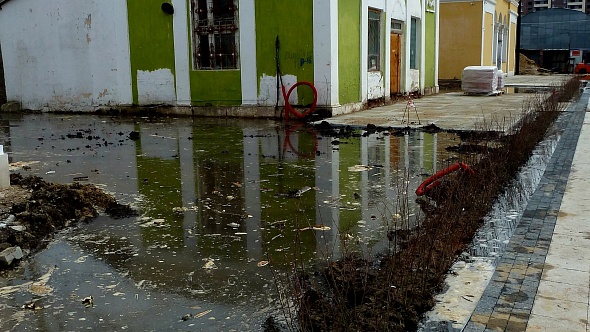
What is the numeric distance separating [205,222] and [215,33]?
1080 centimetres

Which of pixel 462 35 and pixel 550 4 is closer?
pixel 462 35

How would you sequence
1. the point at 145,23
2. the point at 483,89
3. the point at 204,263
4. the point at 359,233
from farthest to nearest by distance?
the point at 483,89 → the point at 145,23 → the point at 359,233 → the point at 204,263

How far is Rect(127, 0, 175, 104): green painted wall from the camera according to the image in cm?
1588

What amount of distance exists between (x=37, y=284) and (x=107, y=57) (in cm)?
1383

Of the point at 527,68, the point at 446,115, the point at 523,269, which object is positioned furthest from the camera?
the point at 527,68

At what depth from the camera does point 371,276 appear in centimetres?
388

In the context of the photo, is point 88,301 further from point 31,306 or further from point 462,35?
point 462,35

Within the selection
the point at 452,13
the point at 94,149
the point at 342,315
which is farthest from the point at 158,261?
the point at 452,13

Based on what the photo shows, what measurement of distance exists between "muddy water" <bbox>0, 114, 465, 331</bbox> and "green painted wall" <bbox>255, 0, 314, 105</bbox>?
3.80 meters

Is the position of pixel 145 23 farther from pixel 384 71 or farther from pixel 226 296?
pixel 226 296

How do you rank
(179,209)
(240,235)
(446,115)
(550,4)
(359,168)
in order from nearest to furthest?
(240,235)
(179,209)
(359,168)
(446,115)
(550,4)

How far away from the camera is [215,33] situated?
15438 millimetres

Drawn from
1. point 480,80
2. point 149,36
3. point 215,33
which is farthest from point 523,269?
point 480,80

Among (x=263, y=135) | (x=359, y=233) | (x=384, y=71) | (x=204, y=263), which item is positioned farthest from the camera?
(x=384, y=71)
